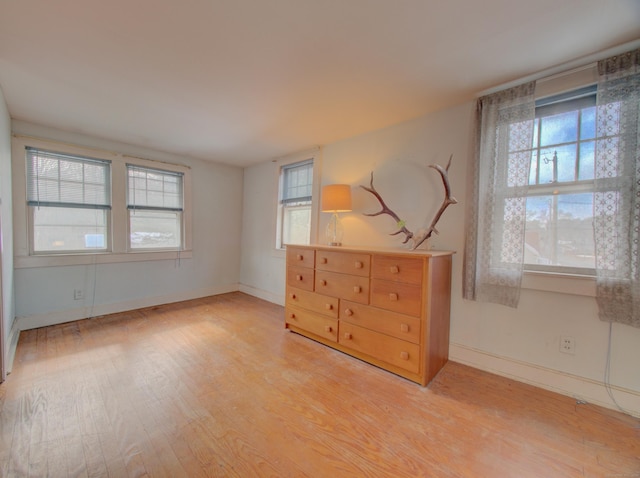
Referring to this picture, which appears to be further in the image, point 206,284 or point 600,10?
point 206,284

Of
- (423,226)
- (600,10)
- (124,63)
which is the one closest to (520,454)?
(423,226)

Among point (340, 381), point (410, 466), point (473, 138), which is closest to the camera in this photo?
point (410, 466)

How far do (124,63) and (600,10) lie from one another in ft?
9.29

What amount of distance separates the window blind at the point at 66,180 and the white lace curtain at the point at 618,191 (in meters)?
4.86

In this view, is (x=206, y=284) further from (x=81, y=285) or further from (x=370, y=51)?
(x=370, y=51)

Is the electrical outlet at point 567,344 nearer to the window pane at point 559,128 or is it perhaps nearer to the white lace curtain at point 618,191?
the white lace curtain at point 618,191

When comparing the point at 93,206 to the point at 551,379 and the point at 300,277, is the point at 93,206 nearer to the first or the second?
the point at 300,277

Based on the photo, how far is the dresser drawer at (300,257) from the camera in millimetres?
2723

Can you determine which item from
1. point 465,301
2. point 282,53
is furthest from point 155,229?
point 465,301

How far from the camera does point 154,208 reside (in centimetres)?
375

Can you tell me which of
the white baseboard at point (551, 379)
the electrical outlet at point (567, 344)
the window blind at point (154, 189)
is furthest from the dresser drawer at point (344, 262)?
the window blind at point (154, 189)

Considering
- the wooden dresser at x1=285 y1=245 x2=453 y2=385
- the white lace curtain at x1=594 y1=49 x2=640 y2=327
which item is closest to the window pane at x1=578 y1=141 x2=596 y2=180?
the white lace curtain at x1=594 y1=49 x2=640 y2=327

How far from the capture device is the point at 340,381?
2000mm

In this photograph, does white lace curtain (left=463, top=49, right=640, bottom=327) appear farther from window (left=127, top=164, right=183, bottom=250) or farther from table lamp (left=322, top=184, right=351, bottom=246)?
window (left=127, top=164, right=183, bottom=250)
